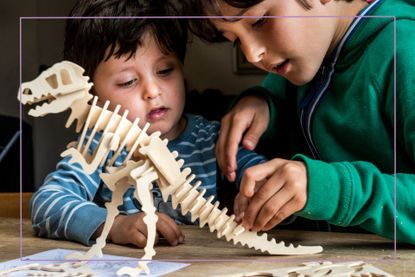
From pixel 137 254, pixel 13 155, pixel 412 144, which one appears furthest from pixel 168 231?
pixel 13 155

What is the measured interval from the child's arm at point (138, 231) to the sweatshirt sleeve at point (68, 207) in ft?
0.06

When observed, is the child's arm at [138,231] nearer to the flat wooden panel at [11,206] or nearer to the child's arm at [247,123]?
the child's arm at [247,123]

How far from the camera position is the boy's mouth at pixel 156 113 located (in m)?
0.81

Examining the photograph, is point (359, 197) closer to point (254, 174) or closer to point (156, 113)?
point (254, 174)

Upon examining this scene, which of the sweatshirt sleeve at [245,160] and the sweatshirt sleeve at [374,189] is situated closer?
the sweatshirt sleeve at [374,189]

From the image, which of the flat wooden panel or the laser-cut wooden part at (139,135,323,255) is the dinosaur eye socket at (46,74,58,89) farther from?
the flat wooden panel

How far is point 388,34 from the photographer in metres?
0.74

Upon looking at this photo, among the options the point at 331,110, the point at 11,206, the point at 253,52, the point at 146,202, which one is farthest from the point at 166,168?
the point at 11,206

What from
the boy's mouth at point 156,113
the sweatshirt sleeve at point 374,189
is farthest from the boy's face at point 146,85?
the sweatshirt sleeve at point 374,189

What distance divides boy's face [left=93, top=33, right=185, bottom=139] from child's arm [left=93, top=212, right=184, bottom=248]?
125mm

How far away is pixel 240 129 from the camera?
810 millimetres

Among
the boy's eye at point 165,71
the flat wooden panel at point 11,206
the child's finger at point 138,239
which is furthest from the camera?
the flat wooden panel at point 11,206

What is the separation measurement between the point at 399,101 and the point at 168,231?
27 centimetres

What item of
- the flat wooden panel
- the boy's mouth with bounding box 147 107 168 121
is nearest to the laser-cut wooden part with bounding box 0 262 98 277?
the boy's mouth with bounding box 147 107 168 121
